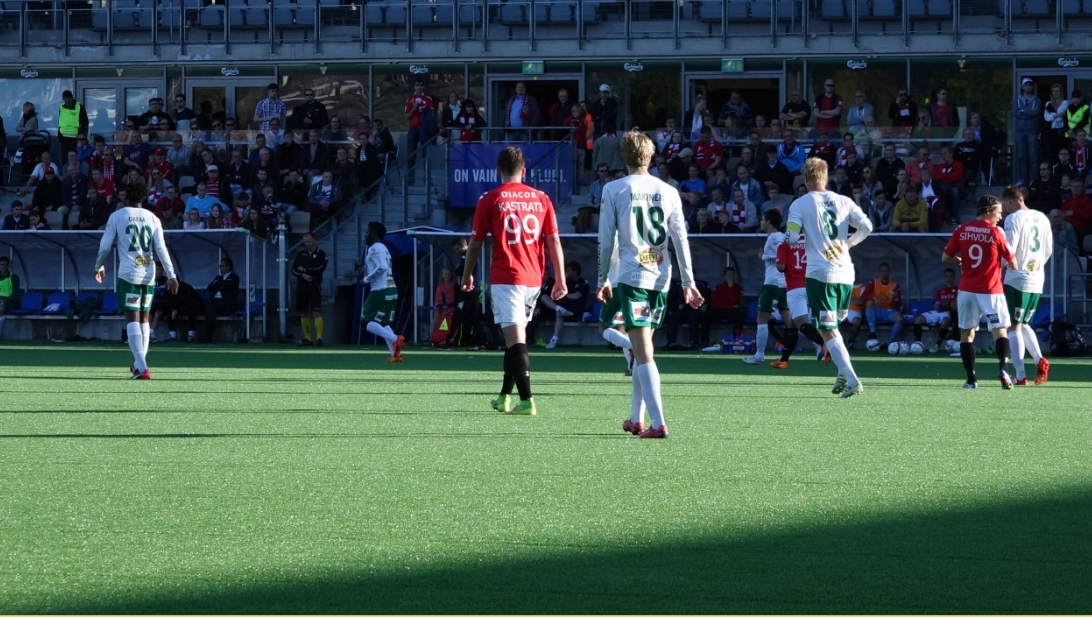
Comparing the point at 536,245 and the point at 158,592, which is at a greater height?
the point at 536,245

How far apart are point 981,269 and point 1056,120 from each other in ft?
41.6

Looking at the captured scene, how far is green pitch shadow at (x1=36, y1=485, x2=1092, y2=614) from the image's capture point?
4.73 meters

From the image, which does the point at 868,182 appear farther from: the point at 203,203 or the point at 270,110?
the point at 270,110

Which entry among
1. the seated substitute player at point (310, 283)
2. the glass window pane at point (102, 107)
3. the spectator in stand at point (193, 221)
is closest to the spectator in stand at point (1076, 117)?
the seated substitute player at point (310, 283)

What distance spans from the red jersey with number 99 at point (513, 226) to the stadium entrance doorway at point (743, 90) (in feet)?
72.2

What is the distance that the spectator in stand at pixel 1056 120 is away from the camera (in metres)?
26.3

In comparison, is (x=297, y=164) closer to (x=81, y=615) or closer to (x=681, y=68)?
(x=681, y=68)

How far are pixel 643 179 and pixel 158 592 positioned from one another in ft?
16.6

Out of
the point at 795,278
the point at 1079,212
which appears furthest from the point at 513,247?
the point at 1079,212

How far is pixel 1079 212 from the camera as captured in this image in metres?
24.1

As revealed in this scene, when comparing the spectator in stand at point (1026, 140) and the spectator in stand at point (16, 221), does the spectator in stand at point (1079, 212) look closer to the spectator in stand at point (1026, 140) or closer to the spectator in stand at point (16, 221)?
the spectator in stand at point (1026, 140)

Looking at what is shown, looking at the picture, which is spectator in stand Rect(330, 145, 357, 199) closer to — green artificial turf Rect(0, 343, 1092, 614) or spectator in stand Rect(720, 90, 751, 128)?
spectator in stand Rect(720, 90, 751, 128)

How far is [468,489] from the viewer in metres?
7.13

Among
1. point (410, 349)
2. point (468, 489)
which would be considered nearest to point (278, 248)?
point (410, 349)
